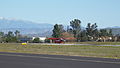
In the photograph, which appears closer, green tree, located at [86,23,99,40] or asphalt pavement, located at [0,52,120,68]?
asphalt pavement, located at [0,52,120,68]

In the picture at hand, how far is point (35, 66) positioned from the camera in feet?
54.5

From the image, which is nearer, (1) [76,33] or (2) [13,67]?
(2) [13,67]

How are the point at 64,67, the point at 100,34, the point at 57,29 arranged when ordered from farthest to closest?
the point at 100,34, the point at 57,29, the point at 64,67

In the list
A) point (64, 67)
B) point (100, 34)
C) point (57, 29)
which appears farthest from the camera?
point (100, 34)

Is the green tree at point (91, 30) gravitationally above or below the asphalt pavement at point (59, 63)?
above

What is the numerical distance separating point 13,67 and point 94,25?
11247 cm

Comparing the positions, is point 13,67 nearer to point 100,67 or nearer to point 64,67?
→ point 64,67

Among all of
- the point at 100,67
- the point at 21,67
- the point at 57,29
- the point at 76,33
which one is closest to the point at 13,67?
the point at 21,67

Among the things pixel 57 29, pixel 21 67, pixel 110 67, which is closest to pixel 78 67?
pixel 110 67

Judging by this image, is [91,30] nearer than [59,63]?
No

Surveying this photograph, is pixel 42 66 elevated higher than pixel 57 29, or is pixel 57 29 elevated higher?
pixel 57 29

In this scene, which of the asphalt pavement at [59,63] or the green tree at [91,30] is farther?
the green tree at [91,30]

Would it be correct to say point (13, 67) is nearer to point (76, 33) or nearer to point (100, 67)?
point (100, 67)

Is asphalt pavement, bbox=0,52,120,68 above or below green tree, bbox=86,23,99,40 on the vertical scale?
below
